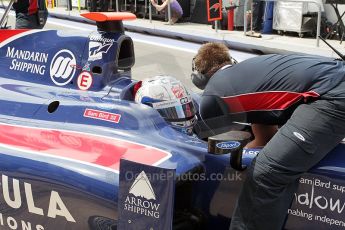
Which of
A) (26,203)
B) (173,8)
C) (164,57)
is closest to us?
(26,203)

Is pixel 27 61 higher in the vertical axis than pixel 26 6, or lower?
lower

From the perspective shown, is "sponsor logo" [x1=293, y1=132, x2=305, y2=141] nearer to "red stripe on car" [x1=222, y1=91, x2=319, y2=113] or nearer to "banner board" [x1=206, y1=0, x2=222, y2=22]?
"red stripe on car" [x1=222, y1=91, x2=319, y2=113]

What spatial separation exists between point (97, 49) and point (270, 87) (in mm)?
1816

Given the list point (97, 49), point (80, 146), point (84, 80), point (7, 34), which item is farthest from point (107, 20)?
point (80, 146)

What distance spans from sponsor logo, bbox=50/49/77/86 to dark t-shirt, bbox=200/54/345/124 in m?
1.62

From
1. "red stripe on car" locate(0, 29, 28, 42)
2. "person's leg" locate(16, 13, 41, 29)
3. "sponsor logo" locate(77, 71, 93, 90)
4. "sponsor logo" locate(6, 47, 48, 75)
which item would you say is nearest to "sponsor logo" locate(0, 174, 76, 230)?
"sponsor logo" locate(77, 71, 93, 90)

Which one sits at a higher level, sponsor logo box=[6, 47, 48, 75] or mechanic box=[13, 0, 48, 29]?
mechanic box=[13, 0, 48, 29]

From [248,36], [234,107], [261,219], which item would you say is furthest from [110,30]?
[248,36]

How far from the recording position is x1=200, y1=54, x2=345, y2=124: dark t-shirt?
7.49 feet

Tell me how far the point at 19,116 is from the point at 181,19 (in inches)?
458

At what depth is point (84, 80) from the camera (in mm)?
3729

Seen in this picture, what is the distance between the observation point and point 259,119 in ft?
7.92

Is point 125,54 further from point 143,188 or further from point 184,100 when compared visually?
point 143,188

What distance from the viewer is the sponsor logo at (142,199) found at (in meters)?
2.13
